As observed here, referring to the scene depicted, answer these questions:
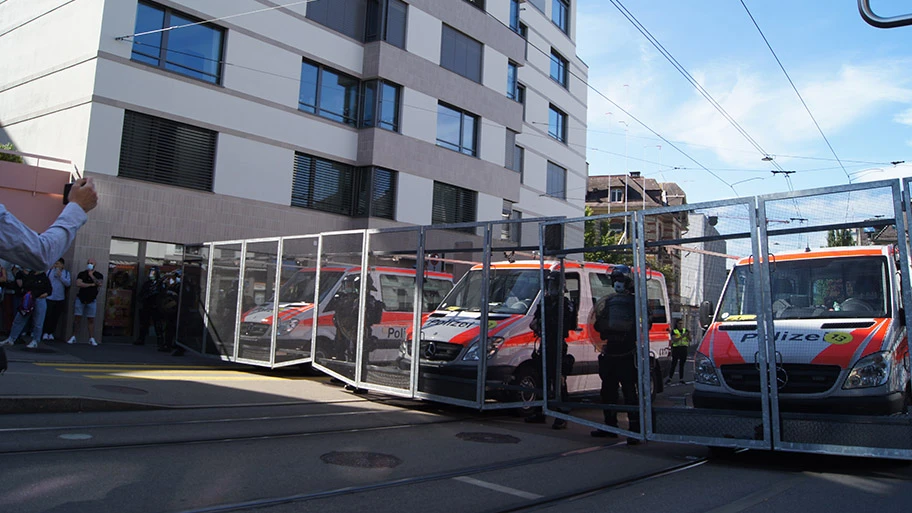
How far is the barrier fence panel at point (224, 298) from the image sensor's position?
45.2ft

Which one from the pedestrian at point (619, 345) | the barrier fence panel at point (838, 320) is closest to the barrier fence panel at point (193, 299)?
the pedestrian at point (619, 345)

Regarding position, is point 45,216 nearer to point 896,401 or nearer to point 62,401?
point 62,401

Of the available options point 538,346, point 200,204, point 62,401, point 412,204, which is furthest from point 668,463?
point 412,204

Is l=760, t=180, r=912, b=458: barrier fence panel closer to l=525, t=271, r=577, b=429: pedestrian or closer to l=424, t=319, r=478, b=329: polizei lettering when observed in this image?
l=525, t=271, r=577, b=429: pedestrian

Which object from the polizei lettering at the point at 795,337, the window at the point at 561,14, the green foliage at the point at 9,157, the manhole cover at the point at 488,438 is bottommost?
the manhole cover at the point at 488,438

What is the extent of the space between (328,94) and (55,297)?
35.6 ft

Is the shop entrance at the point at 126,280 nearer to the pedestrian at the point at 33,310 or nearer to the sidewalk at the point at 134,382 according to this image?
the sidewalk at the point at 134,382

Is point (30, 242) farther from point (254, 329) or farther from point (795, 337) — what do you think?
point (254, 329)

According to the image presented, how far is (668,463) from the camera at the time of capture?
7312 mm

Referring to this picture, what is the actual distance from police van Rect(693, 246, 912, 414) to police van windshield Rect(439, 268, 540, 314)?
2.97 metres

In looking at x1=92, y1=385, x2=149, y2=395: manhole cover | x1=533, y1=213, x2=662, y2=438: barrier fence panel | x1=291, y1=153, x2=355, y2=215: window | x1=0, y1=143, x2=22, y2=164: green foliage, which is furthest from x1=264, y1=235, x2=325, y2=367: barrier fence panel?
x1=0, y1=143, x2=22, y2=164: green foliage

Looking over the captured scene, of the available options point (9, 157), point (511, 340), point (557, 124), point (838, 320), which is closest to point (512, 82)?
point (557, 124)

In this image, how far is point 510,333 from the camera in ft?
31.5

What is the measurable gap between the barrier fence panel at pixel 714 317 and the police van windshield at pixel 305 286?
5591 mm
